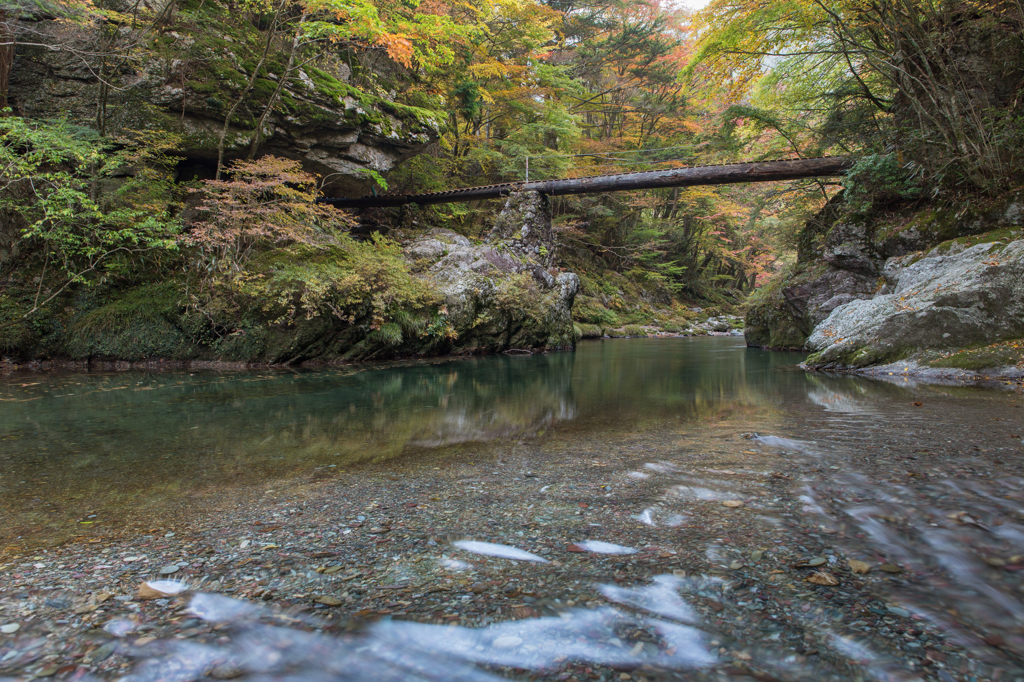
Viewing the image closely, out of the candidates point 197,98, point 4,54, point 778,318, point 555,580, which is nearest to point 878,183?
point 778,318

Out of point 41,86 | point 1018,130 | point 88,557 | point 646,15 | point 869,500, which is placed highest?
point 646,15

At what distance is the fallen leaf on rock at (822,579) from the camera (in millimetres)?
1594

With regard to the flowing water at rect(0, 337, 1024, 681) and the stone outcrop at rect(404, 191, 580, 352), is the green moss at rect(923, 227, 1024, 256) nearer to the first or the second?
the flowing water at rect(0, 337, 1024, 681)

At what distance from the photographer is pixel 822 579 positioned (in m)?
1.62

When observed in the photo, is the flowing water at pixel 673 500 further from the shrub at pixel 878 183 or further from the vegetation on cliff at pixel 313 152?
the shrub at pixel 878 183

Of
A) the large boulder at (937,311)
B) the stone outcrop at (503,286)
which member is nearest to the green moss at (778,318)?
the large boulder at (937,311)

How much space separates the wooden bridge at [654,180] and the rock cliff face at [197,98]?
1769mm

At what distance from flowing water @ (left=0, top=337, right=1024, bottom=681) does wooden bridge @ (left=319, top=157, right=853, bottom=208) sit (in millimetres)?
8016

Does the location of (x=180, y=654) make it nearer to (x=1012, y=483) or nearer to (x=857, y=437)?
(x=1012, y=483)

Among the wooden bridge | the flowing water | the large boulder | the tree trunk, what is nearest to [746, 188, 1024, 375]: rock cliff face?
the large boulder

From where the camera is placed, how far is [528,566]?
1.76 meters

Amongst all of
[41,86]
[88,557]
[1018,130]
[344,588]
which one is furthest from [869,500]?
[41,86]

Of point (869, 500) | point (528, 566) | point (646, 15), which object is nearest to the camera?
point (528, 566)

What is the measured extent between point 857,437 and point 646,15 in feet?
84.2
